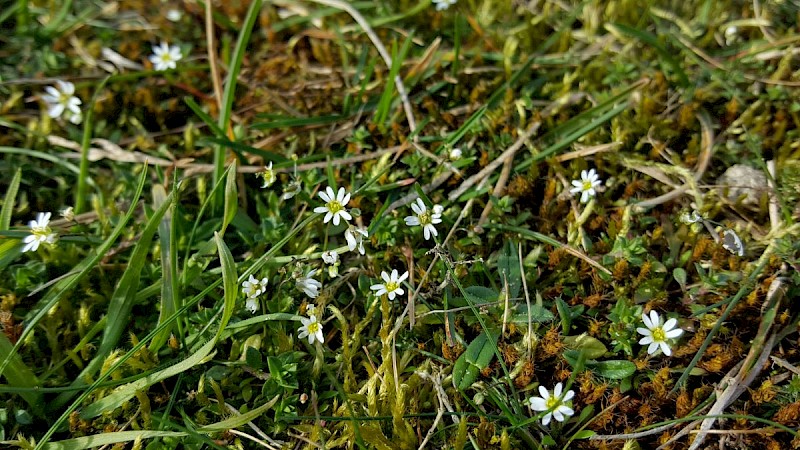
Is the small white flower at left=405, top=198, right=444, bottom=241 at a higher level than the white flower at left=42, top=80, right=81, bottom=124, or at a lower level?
higher

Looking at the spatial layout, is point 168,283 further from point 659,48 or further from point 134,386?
point 659,48

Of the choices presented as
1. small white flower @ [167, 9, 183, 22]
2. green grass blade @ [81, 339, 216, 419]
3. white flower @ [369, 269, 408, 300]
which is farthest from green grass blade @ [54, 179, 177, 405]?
small white flower @ [167, 9, 183, 22]

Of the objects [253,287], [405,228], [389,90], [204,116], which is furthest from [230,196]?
[389,90]

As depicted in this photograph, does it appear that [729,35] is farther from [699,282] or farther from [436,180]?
[436,180]

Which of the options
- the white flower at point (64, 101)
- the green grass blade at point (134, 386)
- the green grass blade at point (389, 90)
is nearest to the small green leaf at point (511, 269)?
the green grass blade at point (389, 90)

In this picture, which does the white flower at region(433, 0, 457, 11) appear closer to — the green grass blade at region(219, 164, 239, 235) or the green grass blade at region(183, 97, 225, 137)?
the green grass blade at region(183, 97, 225, 137)

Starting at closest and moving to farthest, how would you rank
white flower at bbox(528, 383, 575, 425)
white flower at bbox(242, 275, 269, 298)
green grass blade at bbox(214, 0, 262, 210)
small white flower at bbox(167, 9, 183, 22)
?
white flower at bbox(528, 383, 575, 425) → white flower at bbox(242, 275, 269, 298) → green grass blade at bbox(214, 0, 262, 210) → small white flower at bbox(167, 9, 183, 22)

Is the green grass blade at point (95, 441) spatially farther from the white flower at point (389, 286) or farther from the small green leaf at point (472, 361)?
the small green leaf at point (472, 361)
